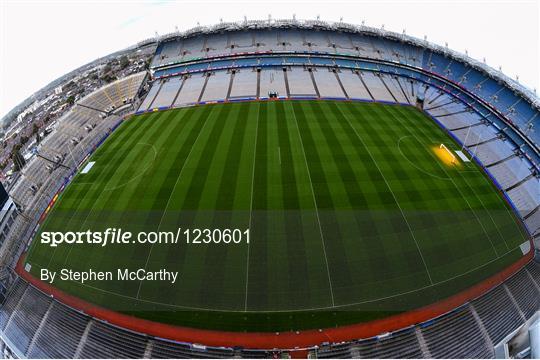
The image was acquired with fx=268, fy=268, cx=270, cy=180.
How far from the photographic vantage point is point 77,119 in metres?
35.2

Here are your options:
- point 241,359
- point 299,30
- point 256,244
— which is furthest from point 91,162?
point 299,30

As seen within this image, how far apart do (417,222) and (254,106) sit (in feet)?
71.8

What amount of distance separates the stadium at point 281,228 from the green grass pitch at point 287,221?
0.41 ft

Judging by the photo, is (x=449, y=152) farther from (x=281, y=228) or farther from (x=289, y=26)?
Answer: (x=289, y=26)

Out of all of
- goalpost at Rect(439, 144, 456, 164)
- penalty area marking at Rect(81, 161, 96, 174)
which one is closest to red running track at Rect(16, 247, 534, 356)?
penalty area marking at Rect(81, 161, 96, 174)

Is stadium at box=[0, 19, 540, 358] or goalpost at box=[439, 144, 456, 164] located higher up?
goalpost at box=[439, 144, 456, 164]

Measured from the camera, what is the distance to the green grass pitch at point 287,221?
16406 mm

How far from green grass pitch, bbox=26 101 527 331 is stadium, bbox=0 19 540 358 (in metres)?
0.13

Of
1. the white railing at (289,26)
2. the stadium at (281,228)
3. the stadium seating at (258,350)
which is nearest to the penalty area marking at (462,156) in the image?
the stadium at (281,228)

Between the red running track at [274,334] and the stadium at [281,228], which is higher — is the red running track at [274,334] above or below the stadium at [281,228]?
below

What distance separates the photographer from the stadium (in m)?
15.8

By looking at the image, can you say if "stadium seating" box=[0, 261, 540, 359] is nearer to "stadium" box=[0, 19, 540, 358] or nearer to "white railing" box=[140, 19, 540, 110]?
"stadium" box=[0, 19, 540, 358]

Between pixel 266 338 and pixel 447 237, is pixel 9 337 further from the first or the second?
pixel 447 237

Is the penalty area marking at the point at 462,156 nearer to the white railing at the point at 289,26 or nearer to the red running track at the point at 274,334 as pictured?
the red running track at the point at 274,334
